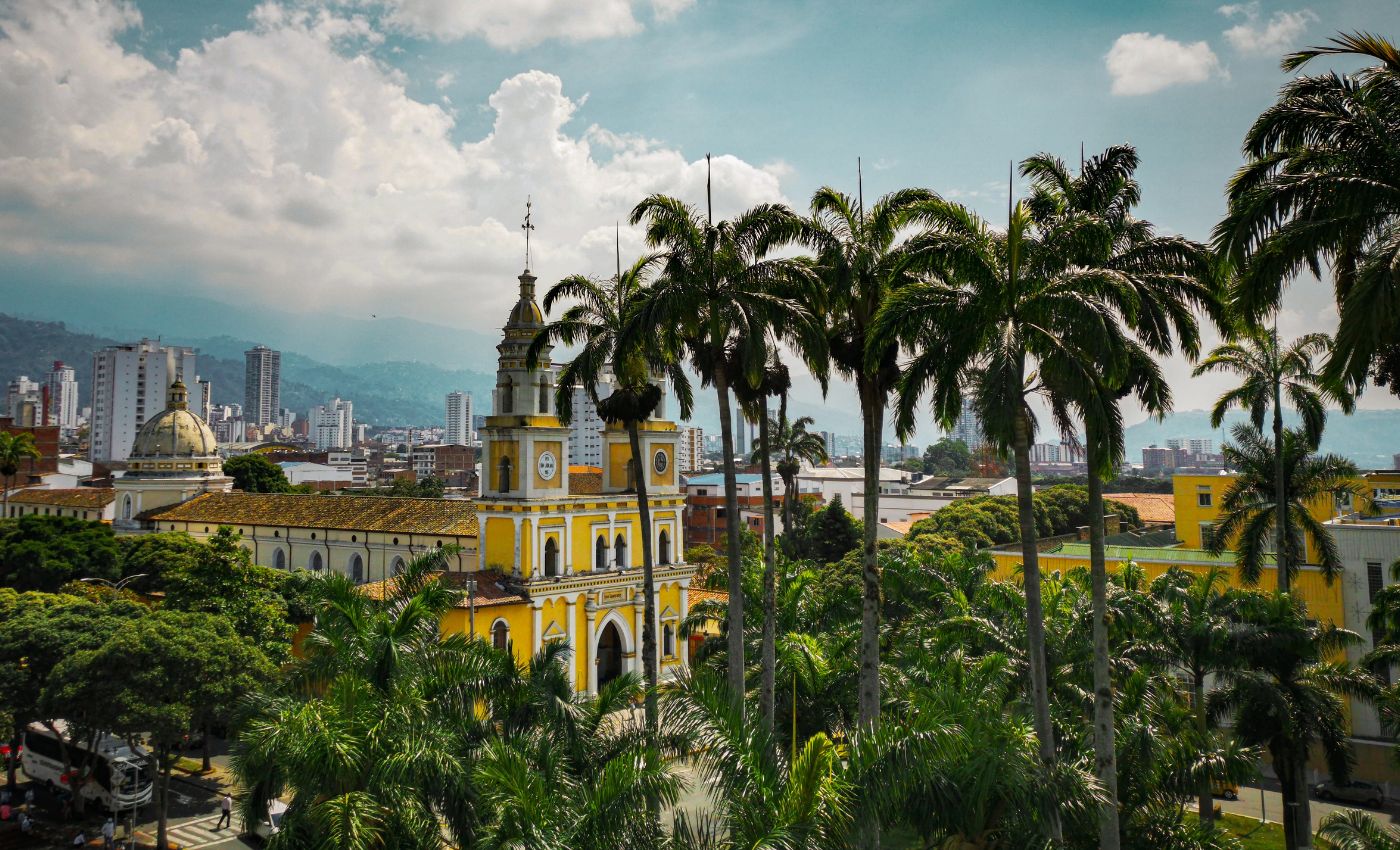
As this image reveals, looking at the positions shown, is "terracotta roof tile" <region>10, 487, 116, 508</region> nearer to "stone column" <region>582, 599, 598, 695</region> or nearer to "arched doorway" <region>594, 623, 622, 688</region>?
"arched doorway" <region>594, 623, 622, 688</region>

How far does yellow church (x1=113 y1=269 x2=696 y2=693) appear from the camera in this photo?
120 feet

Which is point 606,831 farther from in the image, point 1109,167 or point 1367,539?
point 1367,539

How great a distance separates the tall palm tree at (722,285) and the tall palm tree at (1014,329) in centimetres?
312

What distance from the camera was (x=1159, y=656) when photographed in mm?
21672

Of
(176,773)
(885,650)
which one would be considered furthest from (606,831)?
(176,773)

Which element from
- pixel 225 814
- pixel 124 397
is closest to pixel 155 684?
pixel 225 814

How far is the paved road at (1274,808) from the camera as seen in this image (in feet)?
84.1

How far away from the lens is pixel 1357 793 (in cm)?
2708

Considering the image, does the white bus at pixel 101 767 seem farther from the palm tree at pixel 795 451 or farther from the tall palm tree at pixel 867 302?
the palm tree at pixel 795 451

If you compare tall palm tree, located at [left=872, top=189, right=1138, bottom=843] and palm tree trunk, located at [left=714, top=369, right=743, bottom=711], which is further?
palm tree trunk, located at [left=714, top=369, right=743, bottom=711]

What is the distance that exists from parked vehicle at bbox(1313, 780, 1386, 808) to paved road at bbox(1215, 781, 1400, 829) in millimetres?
246

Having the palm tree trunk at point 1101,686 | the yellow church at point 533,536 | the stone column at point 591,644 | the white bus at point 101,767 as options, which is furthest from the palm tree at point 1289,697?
the white bus at point 101,767

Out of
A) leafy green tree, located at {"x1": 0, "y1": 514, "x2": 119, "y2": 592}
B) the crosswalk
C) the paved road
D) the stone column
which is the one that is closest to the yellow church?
the stone column

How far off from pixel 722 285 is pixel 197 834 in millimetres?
21619
